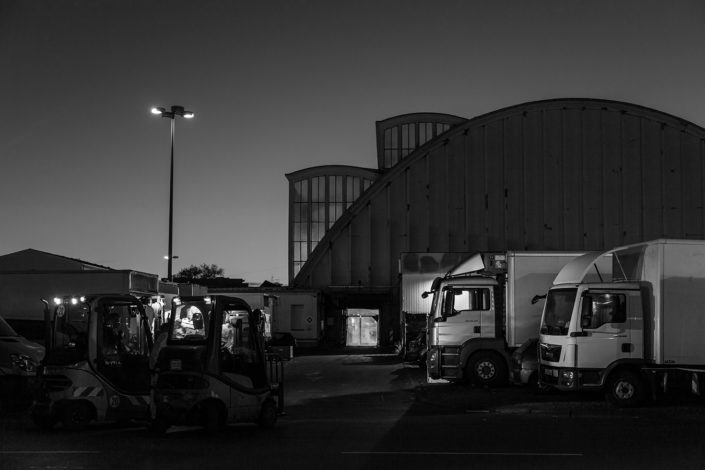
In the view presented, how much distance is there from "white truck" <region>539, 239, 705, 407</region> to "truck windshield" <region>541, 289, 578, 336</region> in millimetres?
26

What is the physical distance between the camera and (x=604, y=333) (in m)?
17.8

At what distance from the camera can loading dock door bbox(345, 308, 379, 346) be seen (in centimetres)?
5758

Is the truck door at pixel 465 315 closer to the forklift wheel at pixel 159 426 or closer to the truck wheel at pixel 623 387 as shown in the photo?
the truck wheel at pixel 623 387

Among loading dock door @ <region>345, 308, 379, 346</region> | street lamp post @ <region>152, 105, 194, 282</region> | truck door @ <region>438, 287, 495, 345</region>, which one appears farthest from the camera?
loading dock door @ <region>345, 308, 379, 346</region>

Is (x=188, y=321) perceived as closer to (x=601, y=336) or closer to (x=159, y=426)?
(x=159, y=426)

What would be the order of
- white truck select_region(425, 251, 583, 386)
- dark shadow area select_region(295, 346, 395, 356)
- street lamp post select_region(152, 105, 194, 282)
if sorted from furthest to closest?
dark shadow area select_region(295, 346, 395, 356)
street lamp post select_region(152, 105, 194, 282)
white truck select_region(425, 251, 583, 386)

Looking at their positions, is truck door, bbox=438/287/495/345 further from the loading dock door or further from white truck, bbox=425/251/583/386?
the loading dock door

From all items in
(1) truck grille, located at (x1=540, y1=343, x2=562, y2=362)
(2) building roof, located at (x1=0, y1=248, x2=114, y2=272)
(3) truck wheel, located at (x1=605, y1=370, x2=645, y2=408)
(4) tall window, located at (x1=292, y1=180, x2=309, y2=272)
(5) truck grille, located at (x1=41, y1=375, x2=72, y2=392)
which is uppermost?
(4) tall window, located at (x1=292, y1=180, x2=309, y2=272)

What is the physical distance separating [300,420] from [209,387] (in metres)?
3.22

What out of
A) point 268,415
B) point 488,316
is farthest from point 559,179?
point 268,415

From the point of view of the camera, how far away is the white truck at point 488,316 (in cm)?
2197

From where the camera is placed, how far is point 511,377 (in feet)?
73.2

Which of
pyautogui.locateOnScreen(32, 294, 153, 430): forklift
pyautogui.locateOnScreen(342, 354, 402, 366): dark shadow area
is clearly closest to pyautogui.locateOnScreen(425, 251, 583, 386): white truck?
pyautogui.locateOnScreen(32, 294, 153, 430): forklift

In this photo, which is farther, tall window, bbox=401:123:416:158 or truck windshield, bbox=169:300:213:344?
tall window, bbox=401:123:416:158
